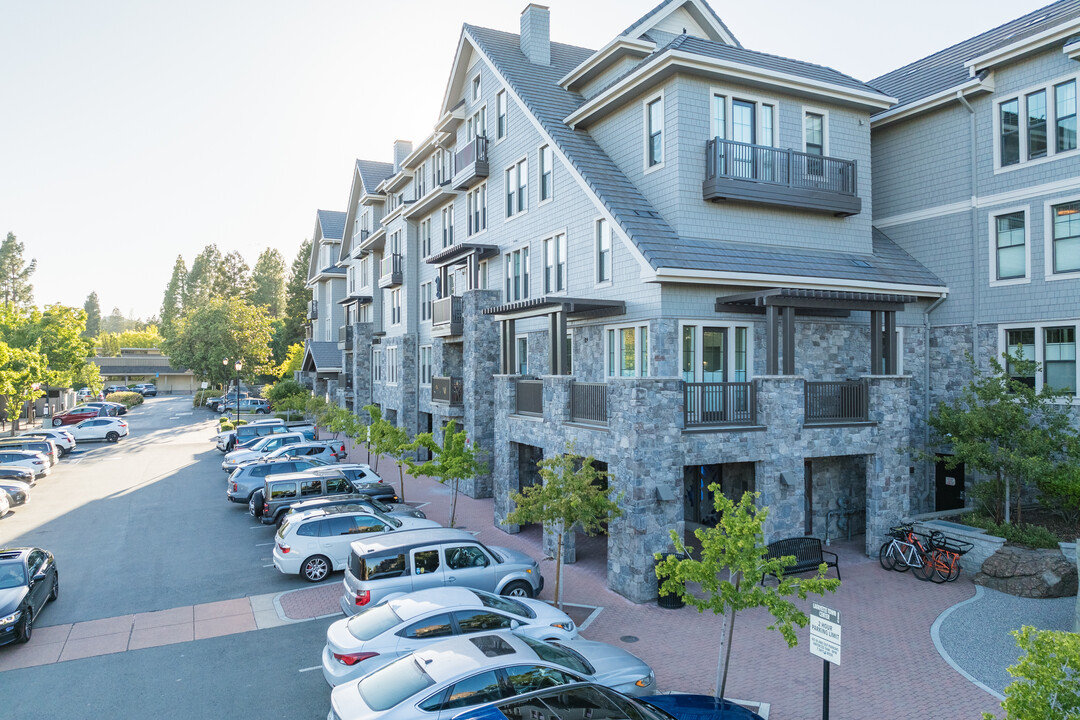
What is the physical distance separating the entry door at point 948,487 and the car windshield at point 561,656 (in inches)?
618

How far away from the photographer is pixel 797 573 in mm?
15781

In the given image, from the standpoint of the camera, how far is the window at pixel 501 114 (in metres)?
24.3

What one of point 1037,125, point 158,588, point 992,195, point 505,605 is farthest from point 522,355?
point 1037,125

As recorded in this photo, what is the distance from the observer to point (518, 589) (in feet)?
46.7

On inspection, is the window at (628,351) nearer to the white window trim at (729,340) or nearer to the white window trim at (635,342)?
the white window trim at (635,342)

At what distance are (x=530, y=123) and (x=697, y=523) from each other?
45.3 feet

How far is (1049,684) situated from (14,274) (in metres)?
122

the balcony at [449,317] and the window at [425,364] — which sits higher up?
the balcony at [449,317]

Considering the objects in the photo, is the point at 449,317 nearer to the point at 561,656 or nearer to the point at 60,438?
the point at 561,656

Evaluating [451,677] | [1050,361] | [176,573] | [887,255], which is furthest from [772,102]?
[176,573]

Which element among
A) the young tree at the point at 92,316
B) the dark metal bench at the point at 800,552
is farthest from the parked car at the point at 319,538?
the young tree at the point at 92,316

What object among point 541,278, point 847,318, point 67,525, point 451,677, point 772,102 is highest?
point 772,102

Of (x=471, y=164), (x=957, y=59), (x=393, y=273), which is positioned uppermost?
(x=957, y=59)

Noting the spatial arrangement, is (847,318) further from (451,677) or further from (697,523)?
(451,677)
